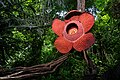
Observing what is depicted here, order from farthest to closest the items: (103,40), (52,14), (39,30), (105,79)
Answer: (52,14) < (103,40) < (39,30) < (105,79)

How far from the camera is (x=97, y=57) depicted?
287 inches

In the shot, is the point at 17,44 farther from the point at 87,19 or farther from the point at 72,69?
the point at 87,19

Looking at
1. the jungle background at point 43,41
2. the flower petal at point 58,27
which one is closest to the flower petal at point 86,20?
the flower petal at point 58,27

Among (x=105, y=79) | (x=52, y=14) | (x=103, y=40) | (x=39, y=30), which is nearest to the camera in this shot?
(x=105, y=79)

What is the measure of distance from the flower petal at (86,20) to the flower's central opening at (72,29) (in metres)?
0.08

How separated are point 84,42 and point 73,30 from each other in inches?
7.3

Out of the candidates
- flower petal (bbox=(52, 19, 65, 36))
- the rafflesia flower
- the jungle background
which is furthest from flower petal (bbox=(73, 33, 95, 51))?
the jungle background

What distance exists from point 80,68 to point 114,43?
122cm

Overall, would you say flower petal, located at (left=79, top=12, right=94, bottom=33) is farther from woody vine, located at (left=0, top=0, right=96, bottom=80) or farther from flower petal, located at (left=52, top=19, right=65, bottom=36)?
flower petal, located at (left=52, top=19, right=65, bottom=36)

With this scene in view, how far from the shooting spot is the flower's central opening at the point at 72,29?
2.45 metres

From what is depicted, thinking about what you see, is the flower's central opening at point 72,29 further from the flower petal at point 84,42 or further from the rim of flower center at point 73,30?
the flower petal at point 84,42

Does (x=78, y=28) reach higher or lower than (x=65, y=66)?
higher

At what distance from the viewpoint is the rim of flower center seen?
2389 mm

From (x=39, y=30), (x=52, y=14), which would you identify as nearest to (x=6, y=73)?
(x=39, y=30)
